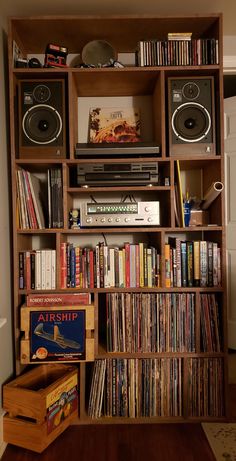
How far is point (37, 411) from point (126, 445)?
45 centimetres

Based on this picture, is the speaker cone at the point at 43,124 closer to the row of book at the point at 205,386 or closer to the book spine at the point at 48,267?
the book spine at the point at 48,267

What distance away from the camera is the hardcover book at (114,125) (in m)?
1.70

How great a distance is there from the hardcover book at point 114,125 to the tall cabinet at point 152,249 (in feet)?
0.76

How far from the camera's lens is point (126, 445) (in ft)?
4.34

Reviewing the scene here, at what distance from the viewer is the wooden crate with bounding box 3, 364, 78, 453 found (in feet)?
4.14

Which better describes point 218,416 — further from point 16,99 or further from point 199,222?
point 16,99

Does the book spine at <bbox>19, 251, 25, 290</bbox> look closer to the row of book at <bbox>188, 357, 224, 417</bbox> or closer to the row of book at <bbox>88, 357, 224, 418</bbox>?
the row of book at <bbox>88, 357, 224, 418</bbox>

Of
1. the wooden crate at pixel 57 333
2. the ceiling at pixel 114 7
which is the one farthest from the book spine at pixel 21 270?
the ceiling at pixel 114 7

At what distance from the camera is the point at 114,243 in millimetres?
1744

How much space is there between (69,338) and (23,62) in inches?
56.2

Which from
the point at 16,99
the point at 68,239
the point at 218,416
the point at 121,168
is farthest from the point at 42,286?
the point at 218,416

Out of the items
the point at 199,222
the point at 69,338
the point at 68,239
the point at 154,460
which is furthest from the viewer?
the point at 68,239

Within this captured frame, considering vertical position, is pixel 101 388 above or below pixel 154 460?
above

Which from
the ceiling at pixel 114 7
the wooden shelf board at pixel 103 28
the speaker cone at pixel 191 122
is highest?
the ceiling at pixel 114 7
